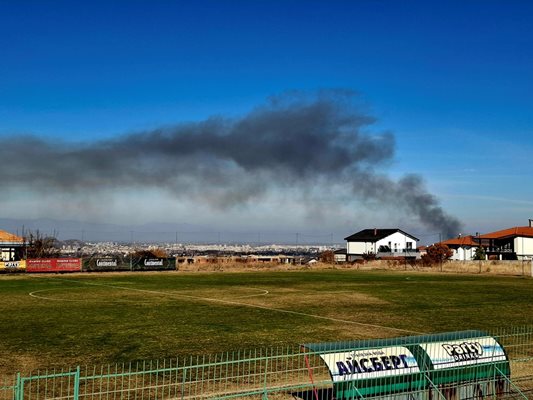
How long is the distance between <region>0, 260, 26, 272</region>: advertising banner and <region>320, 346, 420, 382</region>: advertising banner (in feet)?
231

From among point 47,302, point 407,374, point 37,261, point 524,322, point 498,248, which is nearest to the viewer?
point 407,374

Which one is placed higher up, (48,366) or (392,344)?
(392,344)

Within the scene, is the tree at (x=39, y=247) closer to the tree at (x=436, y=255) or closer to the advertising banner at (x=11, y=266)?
the advertising banner at (x=11, y=266)

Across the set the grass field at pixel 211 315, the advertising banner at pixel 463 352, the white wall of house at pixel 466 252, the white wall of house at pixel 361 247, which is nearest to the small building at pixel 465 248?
the white wall of house at pixel 466 252

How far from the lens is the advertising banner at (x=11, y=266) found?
2985 inches

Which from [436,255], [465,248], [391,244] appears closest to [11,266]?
[436,255]

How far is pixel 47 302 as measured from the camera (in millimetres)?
43000

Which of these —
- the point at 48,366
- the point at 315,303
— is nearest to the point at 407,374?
the point at 48,366

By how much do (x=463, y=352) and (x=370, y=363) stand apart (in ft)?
10.9

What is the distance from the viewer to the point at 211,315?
118ft

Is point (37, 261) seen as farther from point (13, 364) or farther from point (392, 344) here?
point (392, 344)

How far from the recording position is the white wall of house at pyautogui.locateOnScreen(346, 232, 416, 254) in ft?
477

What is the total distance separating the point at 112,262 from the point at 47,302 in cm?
4006

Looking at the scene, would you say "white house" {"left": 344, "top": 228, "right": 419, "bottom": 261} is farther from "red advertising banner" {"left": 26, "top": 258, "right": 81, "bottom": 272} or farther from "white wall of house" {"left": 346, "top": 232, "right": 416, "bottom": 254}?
"red advertising banner" {"left": 26, "top": 258, "right": 81, "bottom": 272}
